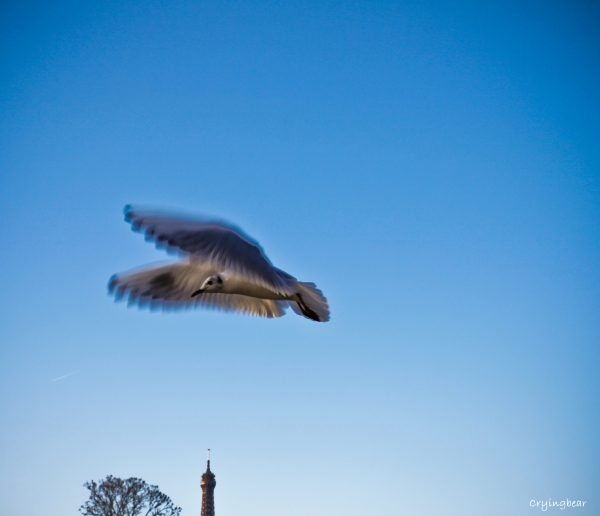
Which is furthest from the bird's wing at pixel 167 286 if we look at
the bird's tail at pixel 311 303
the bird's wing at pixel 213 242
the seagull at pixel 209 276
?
the bird's wing at pixel 213 242

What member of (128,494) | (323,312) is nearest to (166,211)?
(323,312)

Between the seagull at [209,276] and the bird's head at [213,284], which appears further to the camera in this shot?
the bird's head at [213,284]

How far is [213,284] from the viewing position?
7.23 m

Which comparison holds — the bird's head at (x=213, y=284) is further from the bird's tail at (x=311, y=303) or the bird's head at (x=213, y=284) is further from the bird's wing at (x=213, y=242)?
the bird's tail at (x=311, y=303)

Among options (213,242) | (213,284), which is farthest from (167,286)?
(213,242)

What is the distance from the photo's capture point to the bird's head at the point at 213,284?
23.6ft

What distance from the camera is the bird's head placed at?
23.6ft

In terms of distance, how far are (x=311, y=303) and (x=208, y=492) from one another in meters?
55.4

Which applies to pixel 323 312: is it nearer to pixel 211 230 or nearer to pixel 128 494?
pixel 211 230

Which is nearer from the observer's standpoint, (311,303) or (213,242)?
(213,242)

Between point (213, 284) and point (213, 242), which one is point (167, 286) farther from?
point (213, 242)

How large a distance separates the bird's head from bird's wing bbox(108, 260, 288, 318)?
13 centimetres

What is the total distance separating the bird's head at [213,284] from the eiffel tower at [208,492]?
177ft

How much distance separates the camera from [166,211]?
20.2 ft
